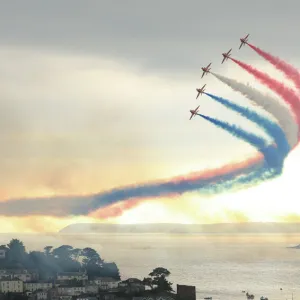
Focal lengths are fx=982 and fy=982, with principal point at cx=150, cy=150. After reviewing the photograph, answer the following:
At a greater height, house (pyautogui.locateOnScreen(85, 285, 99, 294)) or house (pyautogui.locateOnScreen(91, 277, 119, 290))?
house (pyautogui.locateOnScreen(91, 277, 119, 290))

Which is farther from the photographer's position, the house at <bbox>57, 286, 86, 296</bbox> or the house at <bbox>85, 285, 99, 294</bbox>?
the house at <bbox>85, 285, 99, 294</bbox>

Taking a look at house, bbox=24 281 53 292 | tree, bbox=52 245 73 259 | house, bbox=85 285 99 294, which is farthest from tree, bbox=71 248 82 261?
house, bbox=85 285 99 294

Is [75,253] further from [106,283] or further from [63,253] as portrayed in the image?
[106,283]

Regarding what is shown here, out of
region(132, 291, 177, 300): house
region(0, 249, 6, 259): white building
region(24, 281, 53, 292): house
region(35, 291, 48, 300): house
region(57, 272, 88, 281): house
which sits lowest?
region(132, 291, 177, 300): house

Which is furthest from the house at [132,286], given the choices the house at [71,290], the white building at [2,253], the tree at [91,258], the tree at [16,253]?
the white building at [2,253]

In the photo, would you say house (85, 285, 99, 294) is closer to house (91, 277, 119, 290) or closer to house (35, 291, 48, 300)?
house (91, 277, 119, 290)
